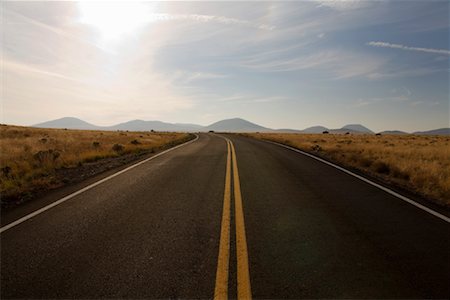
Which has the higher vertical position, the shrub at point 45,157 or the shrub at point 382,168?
the shrub at point 45,157

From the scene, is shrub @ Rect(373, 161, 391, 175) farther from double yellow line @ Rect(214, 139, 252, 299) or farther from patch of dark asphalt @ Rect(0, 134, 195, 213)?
patch of dark asphalt @ Rect(0, 134, 195, 213)

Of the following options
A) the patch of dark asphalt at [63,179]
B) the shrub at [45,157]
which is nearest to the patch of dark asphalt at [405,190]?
the patch of dark asphalt at [63,179]

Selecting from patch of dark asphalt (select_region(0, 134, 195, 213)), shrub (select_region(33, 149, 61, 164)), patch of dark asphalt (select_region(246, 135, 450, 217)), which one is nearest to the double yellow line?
patch of dark asphalt (select_region(246, 135, 450, 217))

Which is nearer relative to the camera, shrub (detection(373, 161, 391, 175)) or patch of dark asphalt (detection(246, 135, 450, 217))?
patch of dark asphalt (detection(246, 135, 450, 217))

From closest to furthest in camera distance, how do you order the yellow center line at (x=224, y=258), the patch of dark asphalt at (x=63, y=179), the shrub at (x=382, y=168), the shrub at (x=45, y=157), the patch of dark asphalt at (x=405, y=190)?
the yellow center line at (x=224, y=258), the patch of dark asphalt at (x=405, y=190), the patch of dark asphalt at (x=63, y=179), the shrub at (x=382, y=168), the shrub at (x=45, y=157)

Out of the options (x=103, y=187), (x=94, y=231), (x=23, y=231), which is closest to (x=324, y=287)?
(x=94, y=231)

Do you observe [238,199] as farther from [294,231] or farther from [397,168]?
[397,168]

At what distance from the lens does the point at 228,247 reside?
4371 millimetres

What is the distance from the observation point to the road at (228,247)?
3414 mm

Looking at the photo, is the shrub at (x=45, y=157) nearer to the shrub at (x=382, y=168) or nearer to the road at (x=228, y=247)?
the road at (x=228, y=247)

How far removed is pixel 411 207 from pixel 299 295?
15.5 feet

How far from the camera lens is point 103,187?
27.3ft

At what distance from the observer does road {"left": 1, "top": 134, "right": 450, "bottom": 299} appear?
3.41 m

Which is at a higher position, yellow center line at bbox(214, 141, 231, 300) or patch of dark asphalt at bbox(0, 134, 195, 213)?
patch of dark asphalt at bbox(0, 134, 195, 213)
